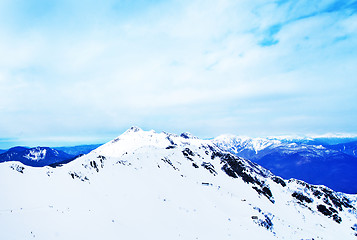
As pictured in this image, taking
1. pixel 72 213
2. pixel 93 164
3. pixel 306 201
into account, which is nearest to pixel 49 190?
pixel 72 213

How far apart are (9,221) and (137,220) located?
14.4 metres

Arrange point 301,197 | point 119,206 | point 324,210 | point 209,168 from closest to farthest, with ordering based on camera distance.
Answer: point 119,206 → point 324,210 → point 209,168 → point 301,197

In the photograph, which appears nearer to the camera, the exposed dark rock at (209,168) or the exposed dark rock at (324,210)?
the exposed dark rock at (324,210)

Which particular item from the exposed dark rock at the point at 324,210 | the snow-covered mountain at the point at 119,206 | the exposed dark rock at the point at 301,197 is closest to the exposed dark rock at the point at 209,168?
the snow-covered mountain at the point at 119,206

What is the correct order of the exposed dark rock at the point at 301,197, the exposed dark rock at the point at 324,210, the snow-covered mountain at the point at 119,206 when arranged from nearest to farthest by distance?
the snow-covered mountain at the point at 119,206 → the exposed dark rock at the point at 324,210 → the exposed dark rock at the point at 301,197

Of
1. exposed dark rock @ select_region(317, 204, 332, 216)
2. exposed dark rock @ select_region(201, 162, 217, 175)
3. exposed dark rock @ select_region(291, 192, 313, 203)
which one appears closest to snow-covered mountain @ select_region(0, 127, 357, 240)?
exposed dark rock @ select_region(317, 204, 332, 216)

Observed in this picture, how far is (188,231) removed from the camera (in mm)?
30047

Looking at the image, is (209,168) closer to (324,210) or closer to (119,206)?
(324,210)

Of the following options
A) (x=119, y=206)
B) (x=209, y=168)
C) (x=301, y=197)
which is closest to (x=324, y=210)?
(x=301, y=197)

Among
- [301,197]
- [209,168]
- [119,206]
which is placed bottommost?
[301,197]

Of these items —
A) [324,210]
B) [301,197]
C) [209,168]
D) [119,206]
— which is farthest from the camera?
[301,197]

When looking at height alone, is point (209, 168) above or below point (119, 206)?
above

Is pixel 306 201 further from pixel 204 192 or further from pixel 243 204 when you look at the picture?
pixel 204 192

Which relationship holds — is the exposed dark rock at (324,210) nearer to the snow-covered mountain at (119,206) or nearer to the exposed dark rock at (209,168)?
the snow-covered mountain at (119,206)
